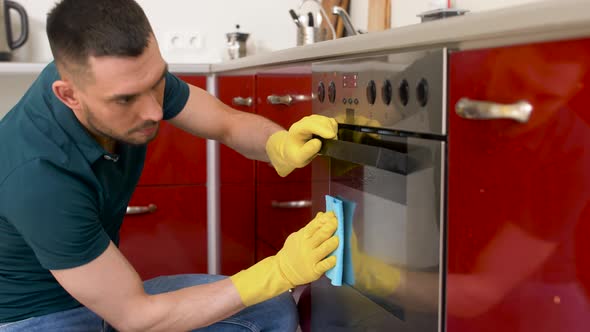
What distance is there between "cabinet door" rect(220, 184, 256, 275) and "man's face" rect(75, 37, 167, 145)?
0.92 m

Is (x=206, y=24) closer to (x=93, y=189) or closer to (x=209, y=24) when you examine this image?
(x=209, y=24)

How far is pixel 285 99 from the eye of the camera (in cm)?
166

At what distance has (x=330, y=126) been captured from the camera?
4.07ft

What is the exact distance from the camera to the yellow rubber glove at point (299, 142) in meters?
1.24

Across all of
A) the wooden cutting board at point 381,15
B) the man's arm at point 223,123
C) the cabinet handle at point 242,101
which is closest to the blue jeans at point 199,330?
the man's arm at point 223,123

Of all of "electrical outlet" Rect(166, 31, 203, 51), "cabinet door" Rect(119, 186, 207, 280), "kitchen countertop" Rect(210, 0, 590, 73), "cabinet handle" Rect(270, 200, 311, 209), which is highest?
"electrical outlet" Rect(166, 31, 203, 51)

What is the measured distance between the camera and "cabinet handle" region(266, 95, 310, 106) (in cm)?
156

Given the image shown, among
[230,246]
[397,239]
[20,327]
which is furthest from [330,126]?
[230,246]

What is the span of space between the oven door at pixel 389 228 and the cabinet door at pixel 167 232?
44.4 inches

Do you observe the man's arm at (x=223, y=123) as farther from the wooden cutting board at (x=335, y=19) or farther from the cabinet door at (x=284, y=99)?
the wooden cutting board at (x=335, y=19)

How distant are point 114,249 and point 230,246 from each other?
1.17 m

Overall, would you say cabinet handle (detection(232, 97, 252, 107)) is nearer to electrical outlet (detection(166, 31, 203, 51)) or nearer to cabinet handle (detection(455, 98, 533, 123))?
electrical outlet (detection(166, 31, 203, 51))

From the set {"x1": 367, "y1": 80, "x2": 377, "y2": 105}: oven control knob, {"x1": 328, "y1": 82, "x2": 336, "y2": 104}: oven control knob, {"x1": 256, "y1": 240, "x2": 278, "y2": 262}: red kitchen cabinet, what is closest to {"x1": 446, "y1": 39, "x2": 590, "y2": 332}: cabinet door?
{"x1": 367, "y1": 80, "x2": 377, "y2": 105}: oven control knob

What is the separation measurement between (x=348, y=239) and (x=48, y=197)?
52cm
